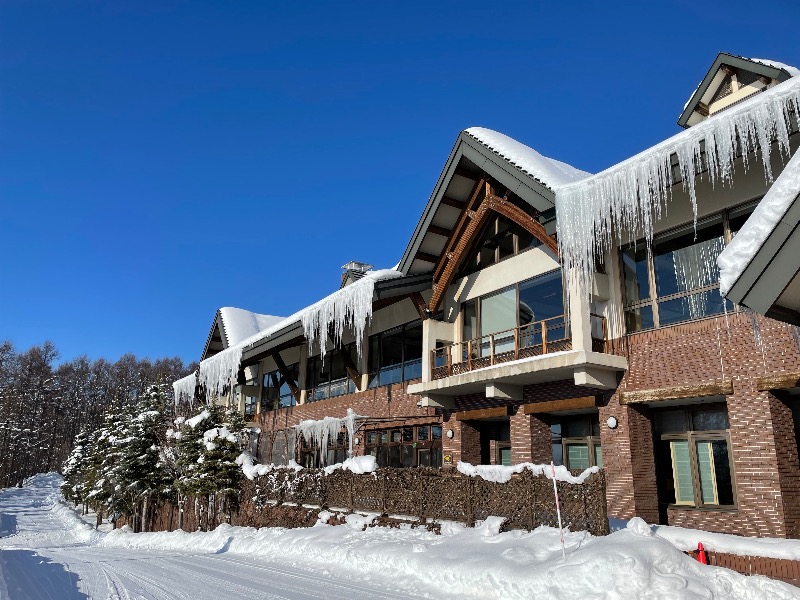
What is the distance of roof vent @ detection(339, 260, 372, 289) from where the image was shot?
82.5ft

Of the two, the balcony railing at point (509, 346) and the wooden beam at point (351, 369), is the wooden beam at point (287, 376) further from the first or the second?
the balcony railing at point (509, 346)

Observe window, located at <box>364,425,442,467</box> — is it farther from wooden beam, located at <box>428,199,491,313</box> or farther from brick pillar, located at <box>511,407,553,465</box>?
wooden beam, located at <box>428,199,491,313</box>

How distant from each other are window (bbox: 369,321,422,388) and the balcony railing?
1828 mm

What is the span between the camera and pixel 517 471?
40.2 ft

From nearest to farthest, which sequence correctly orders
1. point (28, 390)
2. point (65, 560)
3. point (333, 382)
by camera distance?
point (65, 560)
point (333, 382)
point (28, 390)

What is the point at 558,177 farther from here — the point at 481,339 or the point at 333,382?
the point at 333,382

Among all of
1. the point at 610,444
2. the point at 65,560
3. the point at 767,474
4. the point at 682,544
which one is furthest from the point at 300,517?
the point at 767,474

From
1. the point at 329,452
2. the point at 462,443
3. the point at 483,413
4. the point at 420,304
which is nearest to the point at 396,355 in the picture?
the point at 420,304

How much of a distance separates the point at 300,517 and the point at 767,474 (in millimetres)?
12101

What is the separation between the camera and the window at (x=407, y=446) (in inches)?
718

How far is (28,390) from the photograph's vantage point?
7194cm

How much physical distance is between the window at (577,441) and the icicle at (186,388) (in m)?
22.0

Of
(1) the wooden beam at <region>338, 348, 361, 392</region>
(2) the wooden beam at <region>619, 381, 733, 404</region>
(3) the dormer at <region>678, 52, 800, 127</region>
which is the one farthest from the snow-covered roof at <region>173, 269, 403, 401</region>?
(3) the dormer at <region>678, 52, 800, 127</region>

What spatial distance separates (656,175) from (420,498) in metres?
8.76
